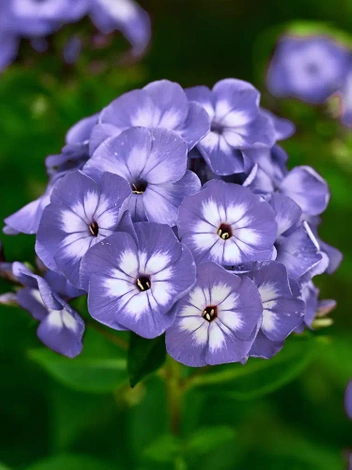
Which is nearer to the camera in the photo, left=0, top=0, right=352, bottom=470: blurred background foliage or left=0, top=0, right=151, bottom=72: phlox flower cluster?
left=0, top=0, right=352, bottom=470: blurred background foliage

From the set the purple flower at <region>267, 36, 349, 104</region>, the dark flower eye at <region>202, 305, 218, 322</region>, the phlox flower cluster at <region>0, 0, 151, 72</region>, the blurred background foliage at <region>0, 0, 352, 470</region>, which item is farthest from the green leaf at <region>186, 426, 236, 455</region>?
the purple flower at <region>267, 36, 349, 104</region>

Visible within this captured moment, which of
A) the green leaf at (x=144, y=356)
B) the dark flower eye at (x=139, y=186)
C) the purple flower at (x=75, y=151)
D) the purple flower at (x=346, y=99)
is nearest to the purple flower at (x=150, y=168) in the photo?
the dark flower eye at (x=139, y=186)

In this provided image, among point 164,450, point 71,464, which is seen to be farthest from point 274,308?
point 71,464

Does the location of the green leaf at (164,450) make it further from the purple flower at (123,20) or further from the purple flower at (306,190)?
the purple flower at (123,20)

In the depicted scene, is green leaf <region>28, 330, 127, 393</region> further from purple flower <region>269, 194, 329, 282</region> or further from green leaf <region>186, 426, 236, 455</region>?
purple flower <region>269, 194, 329, 282</region>

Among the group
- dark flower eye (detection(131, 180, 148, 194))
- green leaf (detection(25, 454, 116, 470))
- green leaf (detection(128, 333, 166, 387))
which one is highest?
dark flower eye (detection(131, 180, 148, 194))

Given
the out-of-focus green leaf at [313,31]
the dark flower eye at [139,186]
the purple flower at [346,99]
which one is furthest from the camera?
the out-of-focus green leaf at [313,31]

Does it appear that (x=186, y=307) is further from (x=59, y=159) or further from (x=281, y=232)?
(x=59, y=159)
